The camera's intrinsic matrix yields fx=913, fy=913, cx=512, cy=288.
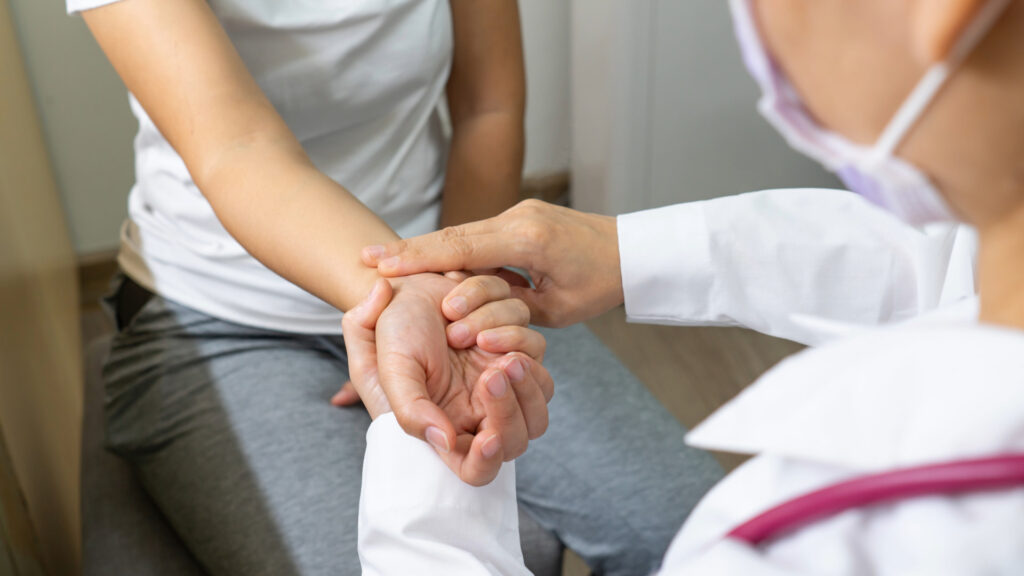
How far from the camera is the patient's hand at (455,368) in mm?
635

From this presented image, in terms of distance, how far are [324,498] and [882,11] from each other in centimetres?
65

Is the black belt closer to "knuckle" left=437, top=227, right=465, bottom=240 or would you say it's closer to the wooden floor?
"knuckle" left=437, top=227, right=465, bottom=240

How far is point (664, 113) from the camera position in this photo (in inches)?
72.1

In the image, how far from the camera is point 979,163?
1.13 ft

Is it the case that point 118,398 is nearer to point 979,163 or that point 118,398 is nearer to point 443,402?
point 443,402

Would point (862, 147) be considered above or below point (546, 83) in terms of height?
above

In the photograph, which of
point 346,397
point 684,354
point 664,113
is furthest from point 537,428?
point 664,113

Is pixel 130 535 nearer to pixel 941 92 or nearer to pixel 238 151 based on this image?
pixel 238 151

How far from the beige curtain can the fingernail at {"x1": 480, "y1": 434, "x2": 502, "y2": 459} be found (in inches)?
19.8

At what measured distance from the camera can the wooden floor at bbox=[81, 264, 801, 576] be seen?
1690 mm

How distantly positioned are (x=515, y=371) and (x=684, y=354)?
1173 mm

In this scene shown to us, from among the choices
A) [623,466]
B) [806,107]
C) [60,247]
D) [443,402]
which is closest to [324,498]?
[443,402]

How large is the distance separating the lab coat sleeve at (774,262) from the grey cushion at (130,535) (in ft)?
0.84

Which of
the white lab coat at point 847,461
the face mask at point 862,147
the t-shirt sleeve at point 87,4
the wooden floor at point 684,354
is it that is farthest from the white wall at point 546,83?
the face mask at point 862,147
